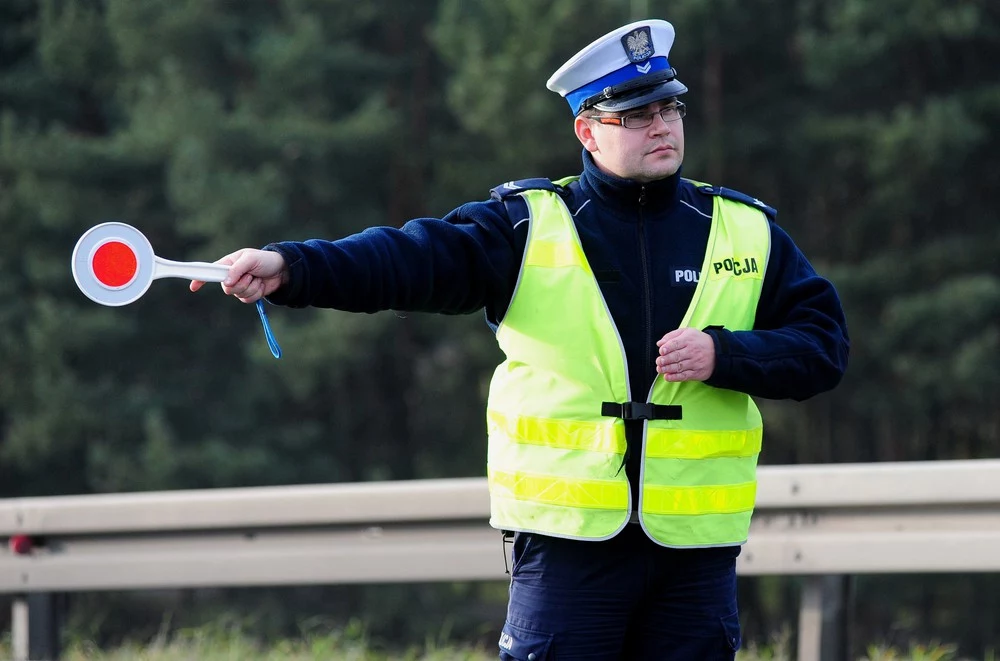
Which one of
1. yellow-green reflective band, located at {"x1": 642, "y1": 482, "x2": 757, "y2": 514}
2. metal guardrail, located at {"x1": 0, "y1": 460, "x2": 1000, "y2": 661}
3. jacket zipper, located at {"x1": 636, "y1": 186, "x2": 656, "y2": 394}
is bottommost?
metal guardrail, located at {"x1": 0, "y1": 460, "x2": 1000, "y2": 661}

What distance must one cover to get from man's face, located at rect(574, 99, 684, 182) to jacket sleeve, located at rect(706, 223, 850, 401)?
0.31m

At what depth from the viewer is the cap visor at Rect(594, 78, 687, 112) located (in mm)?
3039

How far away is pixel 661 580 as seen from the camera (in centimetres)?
297

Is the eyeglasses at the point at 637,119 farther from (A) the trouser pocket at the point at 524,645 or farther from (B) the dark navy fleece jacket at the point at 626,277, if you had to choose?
(A) the trouser pocket at the point at 524,645

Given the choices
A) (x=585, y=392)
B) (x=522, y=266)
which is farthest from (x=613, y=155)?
(x=585, y=392)

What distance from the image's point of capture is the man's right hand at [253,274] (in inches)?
106

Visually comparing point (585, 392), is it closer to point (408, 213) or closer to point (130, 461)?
point (130, 461)

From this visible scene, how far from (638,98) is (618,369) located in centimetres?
57

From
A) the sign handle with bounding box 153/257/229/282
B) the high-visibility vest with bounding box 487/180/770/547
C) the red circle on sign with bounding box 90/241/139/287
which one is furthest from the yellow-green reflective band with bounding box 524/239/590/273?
the red circle on sign with bounding box 90/241/139/287

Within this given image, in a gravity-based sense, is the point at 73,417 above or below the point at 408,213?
below

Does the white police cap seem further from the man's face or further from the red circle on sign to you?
the red circle on sign

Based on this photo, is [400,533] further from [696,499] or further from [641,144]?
[641,144]

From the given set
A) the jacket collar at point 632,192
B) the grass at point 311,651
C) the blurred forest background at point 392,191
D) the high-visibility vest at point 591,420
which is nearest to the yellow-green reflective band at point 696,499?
the high-visibility vest at point 591,420

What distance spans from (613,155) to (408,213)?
17088 millimetres
